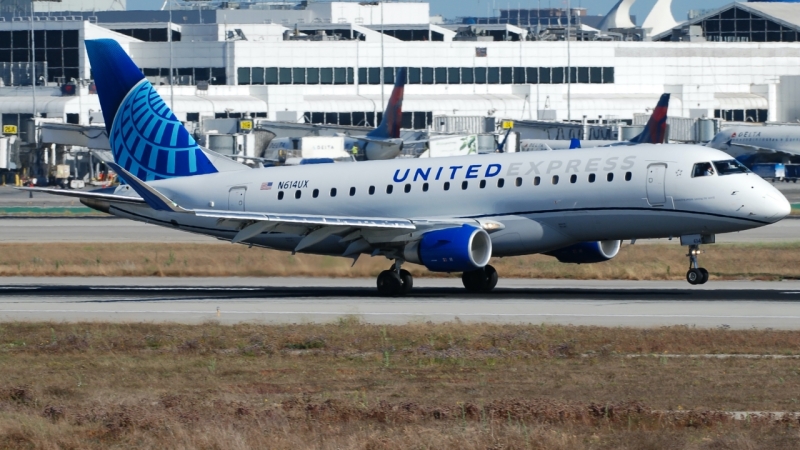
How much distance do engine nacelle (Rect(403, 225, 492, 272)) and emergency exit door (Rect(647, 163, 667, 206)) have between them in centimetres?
444

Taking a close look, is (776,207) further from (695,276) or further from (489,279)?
(489,279)

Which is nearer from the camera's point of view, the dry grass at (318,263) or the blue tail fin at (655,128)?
the dry grass at (318,263)

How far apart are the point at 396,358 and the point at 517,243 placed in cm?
1238

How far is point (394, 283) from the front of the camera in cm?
3512

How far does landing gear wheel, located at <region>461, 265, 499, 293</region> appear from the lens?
3609 centimetres

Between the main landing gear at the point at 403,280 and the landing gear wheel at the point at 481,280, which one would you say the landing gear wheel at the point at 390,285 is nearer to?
the main landing gear at the point at 403,280

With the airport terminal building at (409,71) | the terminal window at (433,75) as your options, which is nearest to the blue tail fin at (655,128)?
the airport terminal building at (409,71)

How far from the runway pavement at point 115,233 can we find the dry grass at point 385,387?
102 feet

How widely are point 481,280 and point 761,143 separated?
82672mm

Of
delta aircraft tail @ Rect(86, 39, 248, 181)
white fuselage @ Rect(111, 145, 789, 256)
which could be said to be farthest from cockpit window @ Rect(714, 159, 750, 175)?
delta aircraft tail @ Rect(86, 39, 248, 181)

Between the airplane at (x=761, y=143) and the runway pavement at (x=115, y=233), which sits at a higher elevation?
the airplane at (x=761, y=143)

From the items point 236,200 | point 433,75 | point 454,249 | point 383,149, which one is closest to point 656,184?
point 454,249

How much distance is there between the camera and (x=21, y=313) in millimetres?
31125

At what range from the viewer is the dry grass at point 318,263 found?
41625 millimetres
